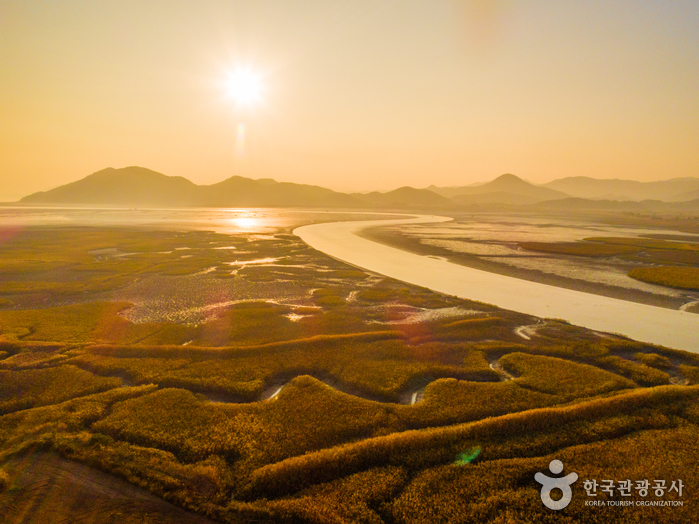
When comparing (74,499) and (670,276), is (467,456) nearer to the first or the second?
(74,499)

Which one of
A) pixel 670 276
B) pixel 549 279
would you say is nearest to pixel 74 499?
pixel 549 279

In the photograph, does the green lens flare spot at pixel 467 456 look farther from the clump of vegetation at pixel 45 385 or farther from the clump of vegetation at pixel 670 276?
the clump of vegetation at pixel 670 276

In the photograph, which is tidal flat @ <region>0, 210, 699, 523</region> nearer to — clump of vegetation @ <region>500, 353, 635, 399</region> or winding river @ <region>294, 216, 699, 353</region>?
clump of vegetation @ <region>500, 353, 635, 399</region>

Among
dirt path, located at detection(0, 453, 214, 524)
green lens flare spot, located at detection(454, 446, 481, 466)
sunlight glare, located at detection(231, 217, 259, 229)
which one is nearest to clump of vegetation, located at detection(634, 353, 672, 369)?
green lens flare spot, located at detection(454, 446, 481, 466)

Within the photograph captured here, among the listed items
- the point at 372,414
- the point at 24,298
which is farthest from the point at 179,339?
the point at 24,298

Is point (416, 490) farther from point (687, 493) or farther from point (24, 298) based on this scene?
point (24, 298)

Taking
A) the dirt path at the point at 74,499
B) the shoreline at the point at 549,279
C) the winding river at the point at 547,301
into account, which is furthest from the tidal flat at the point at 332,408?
the shoreline at the point at 549,279
